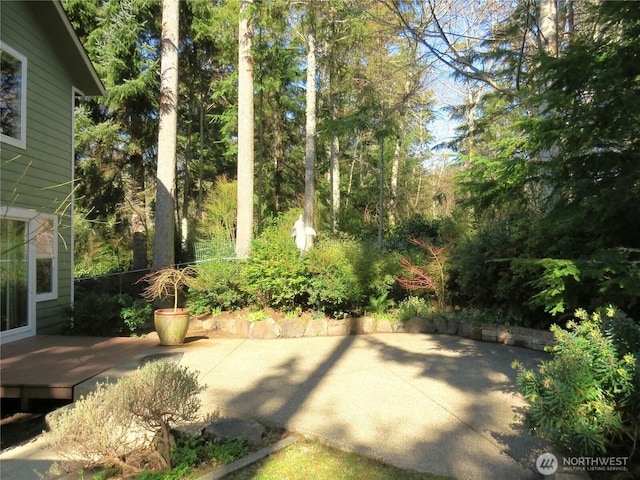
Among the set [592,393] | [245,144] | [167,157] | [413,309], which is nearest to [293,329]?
[413,309]

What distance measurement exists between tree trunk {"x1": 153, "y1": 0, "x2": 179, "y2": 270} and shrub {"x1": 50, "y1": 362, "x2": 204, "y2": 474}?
28.4 feet

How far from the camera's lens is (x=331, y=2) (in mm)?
12266

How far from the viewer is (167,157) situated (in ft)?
37.7

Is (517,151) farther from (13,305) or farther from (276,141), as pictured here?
(276,141)

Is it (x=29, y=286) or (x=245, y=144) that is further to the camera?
(x=245, y=144)

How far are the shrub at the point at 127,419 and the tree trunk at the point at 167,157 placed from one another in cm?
867

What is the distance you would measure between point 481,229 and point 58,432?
24.3ft

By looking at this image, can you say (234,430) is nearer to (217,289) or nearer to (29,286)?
(217,289)

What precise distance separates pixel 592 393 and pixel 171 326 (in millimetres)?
5985

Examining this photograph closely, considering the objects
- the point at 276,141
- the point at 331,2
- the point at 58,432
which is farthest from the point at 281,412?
the point at 276,141

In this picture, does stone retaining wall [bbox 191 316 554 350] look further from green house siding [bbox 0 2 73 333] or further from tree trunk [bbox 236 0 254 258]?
tree trunk [bbox 236 0 254 258]

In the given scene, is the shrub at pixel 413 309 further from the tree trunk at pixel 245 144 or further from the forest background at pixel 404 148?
the tree trunk at pixel 245 144

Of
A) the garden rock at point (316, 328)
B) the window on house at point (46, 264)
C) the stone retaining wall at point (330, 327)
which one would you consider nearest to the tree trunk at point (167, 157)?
the window on house at point (46, 264)

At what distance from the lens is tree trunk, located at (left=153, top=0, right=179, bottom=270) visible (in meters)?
11.5
